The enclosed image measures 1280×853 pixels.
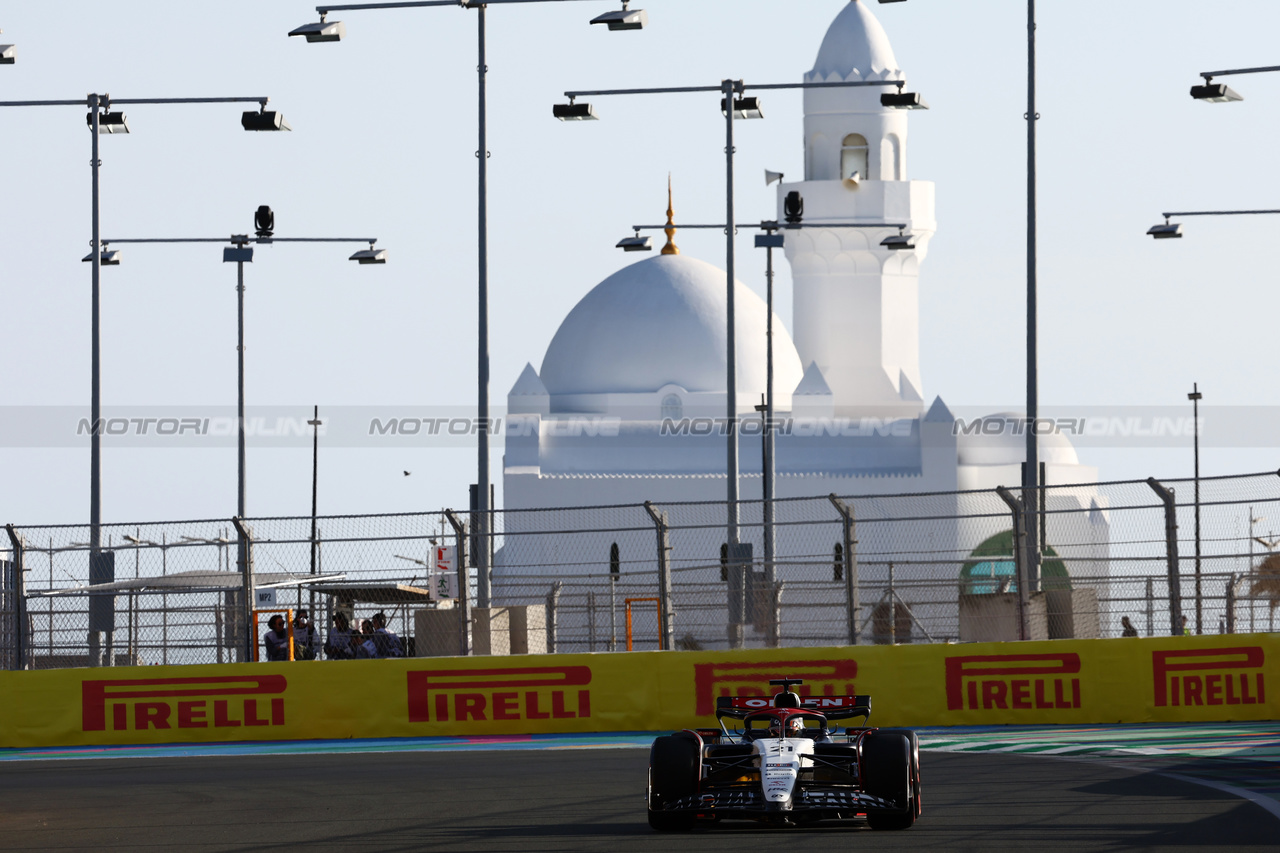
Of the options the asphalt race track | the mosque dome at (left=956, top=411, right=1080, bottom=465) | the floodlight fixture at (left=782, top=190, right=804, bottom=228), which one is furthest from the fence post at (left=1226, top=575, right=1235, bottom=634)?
the mosque dome at (left=956, top=411, right=1080, bottom=465)

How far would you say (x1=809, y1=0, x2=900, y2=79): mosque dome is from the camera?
62.6 meters

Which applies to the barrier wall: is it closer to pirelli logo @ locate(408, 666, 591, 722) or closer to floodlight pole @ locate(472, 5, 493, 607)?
pirelli logo @ locate(408, 666, 591, 722)

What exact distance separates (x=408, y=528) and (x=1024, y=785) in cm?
798

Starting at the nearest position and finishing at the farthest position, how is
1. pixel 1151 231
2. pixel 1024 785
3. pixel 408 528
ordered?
1. pixel 1024 785
2. pixel 408 528
3. pixel 1151 231

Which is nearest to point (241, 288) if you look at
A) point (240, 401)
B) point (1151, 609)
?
point (240, 401)

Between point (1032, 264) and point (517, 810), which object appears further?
point (1032, 264)

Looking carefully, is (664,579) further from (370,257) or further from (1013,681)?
(370,257)

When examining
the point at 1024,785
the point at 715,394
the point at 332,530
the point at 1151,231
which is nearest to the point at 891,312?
the point at 715,394

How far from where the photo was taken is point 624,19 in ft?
76.8

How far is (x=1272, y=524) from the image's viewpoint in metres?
17.3

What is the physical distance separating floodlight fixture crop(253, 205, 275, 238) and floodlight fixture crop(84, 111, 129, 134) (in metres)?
3.12

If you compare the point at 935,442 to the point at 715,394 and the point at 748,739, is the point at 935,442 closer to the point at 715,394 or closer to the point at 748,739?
the point at 715,394

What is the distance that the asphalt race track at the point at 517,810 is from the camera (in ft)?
33.8

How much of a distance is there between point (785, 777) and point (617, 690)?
350 inches
